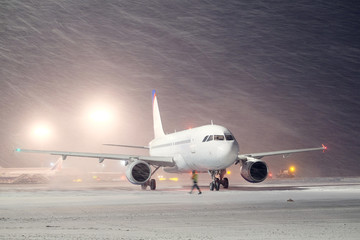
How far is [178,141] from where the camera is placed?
4241cm

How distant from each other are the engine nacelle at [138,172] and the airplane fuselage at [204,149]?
323 centimetres

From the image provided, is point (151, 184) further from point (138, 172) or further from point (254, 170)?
point (254, 170)

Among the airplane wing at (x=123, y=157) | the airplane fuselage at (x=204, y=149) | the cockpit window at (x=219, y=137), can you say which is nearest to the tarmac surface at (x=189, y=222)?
the airplane fuselage at (x=204, y=149)

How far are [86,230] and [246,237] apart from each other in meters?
4.58

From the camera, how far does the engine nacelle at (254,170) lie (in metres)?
37.9

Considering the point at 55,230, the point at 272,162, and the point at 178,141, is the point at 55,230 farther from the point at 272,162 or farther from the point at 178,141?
the point at 272,162

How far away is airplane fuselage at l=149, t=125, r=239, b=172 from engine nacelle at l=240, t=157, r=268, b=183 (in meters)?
3.17

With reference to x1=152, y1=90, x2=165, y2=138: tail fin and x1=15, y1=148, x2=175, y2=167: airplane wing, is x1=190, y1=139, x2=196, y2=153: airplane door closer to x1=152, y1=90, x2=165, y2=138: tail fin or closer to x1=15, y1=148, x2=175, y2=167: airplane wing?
x1=15, y1=148, x2=175, y2=167: airplane wing

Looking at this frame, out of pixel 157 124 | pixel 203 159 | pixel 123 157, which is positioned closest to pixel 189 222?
pixel 203 159

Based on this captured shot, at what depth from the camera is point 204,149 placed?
3603cm

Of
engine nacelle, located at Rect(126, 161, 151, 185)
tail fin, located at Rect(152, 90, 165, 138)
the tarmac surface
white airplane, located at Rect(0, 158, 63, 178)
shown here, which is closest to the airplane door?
engine nacelle, located at Rect(126, 161, 151, 185)

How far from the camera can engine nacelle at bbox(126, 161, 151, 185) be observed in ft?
127

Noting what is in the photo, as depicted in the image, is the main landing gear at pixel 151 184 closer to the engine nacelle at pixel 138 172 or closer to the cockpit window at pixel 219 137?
the engine nacelle at pixel 138 172

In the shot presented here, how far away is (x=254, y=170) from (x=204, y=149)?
198 inches
